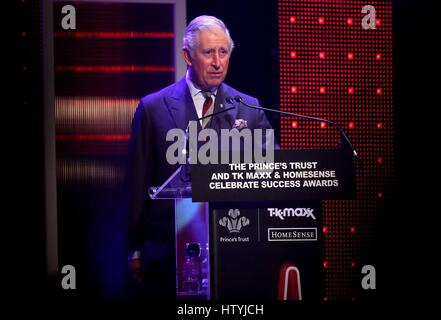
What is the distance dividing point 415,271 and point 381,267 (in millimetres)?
308

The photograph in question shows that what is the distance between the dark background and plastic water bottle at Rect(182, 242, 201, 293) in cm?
132

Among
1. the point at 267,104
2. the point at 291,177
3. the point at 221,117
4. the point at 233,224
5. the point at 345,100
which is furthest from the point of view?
the point at 345,100

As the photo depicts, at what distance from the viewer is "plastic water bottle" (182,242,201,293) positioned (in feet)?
12.1

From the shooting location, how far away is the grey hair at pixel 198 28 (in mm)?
4445

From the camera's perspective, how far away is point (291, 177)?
3930 millimetres

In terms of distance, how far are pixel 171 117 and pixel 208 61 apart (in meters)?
0.49

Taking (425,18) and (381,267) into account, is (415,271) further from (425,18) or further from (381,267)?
(425,18)

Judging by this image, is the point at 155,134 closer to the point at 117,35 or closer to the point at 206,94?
the point at 206,94

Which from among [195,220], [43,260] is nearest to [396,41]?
[195,220]

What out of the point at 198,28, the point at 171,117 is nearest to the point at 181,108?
the point at 171,117

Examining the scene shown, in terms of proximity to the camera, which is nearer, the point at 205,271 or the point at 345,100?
the point at 205,271

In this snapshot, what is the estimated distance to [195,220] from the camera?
12.3 feet

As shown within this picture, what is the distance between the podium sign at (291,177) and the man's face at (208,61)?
0.83 metres
